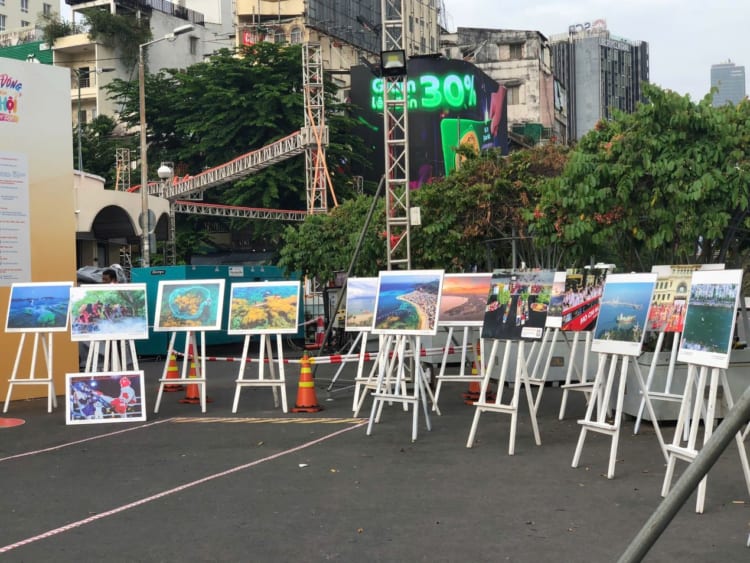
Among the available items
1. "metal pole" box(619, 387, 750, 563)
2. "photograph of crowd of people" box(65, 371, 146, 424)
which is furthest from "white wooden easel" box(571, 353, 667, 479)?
"photograph of crowd of people" box(65, 371, 146, 424)

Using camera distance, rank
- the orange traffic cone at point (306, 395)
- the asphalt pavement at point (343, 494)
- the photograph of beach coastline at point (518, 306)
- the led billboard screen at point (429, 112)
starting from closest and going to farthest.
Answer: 1. the asphalt pavement at point (343, 494)
2. the photograph of beach coastline at point (518, 306)
3. the orange traffic cone at point (306, 395)
4. the led billboard screen at point (429, 112)

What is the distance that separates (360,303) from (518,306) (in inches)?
175

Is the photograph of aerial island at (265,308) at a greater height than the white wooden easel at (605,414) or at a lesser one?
greater

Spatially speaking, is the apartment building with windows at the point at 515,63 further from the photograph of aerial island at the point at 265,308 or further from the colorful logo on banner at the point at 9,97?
the photograph of aerial island at the point at 265,308

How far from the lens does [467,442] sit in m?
10.0

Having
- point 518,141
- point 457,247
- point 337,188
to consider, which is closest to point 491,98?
point 518,141

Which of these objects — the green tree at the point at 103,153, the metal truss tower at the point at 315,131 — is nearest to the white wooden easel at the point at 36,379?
the metal truss tower at the point at 315,131

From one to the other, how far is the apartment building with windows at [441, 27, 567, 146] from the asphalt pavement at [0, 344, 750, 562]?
66.8 meters

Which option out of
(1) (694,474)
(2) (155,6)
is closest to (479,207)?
(1) (694,474)

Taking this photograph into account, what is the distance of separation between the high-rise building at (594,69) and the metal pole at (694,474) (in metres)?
120

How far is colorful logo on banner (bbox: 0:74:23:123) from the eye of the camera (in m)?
15.1

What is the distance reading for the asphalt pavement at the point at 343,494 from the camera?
20.3 feet

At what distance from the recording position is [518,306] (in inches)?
408

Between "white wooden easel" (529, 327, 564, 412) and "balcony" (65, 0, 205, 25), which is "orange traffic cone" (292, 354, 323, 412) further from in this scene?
"balcony" (65, 0, 205, 25)
